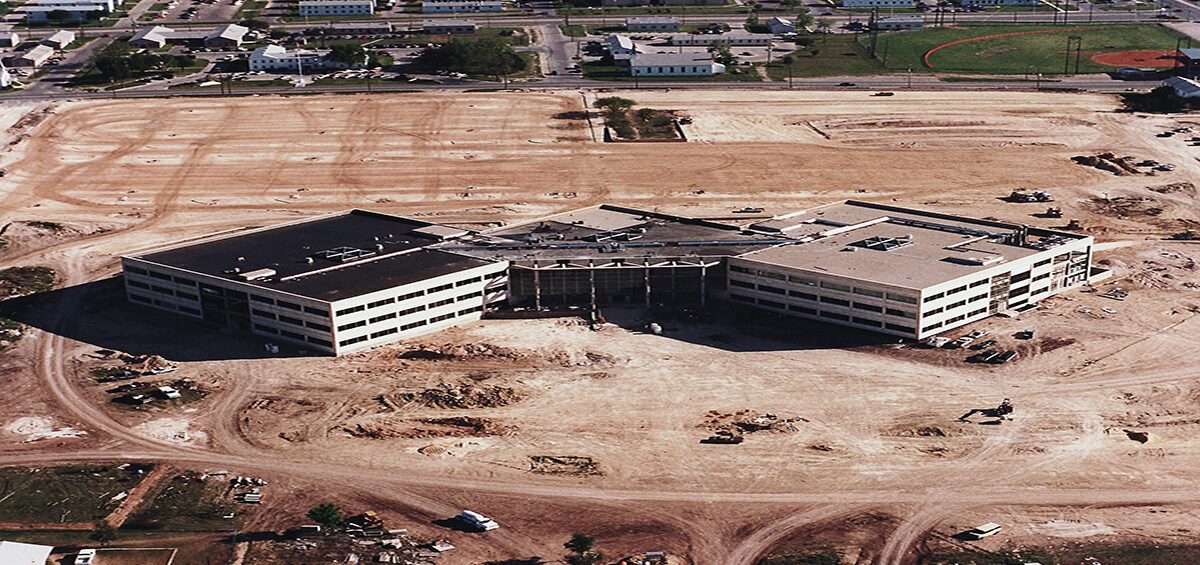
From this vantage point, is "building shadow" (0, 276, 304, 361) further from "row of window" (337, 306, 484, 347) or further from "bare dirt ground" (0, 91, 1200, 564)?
"row of window" (337, 306, 484, 347)

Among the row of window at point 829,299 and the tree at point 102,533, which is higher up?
the row of window at point 829,299

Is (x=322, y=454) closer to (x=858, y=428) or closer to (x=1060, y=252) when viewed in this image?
(x=858, y=428)

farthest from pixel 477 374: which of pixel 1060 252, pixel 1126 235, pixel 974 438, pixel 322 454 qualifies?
pixel 1126 235

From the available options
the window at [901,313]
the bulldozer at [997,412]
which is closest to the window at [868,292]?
the window at [901,313]

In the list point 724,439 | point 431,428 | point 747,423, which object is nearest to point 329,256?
point 431,428

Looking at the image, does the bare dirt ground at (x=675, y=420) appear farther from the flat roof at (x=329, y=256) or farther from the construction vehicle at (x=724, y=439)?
the flat roof at (x=329, y=256)

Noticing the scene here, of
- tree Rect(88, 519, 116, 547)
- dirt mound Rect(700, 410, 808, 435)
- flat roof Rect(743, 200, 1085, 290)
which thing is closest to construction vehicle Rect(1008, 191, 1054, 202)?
flat roof Rect(743, 200, 1085, 290)
